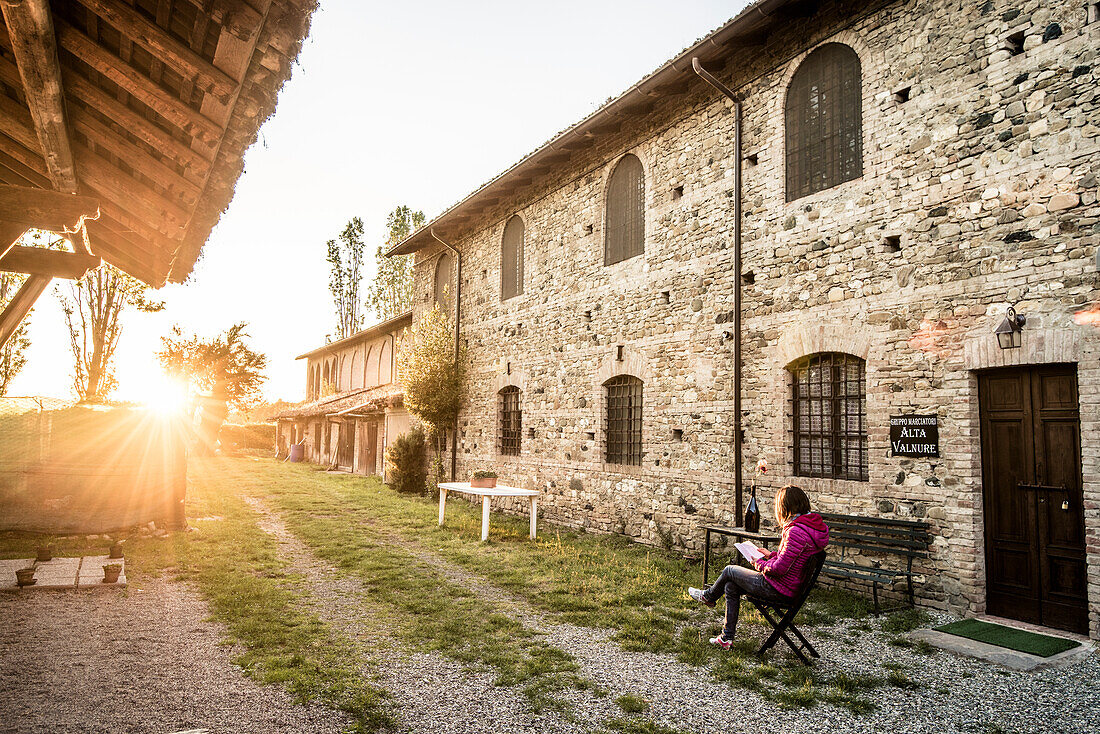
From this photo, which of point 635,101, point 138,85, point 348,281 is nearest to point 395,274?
point 348,281

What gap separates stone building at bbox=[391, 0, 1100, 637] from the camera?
5754 mm

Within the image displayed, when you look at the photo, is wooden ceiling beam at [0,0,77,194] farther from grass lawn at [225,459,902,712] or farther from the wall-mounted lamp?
the wall-mounted lamp

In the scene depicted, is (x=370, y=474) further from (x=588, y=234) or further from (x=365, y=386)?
(x=588, y=234)

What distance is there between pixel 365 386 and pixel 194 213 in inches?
901

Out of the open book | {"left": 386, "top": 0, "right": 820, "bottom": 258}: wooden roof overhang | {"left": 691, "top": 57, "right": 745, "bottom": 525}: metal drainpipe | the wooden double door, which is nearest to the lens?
the open book

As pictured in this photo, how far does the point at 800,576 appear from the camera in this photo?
4805 millimetres

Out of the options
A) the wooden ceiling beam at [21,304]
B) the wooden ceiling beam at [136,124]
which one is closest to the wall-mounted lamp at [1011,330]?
the wooden ceiling beam at [136,124]

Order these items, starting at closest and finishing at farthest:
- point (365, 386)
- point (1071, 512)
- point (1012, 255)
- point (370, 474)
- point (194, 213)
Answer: point (194, 213) → point (1071, 512) → point (1012, 255) → point (370, 474) → point (365, 386)

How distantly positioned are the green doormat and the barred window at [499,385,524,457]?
869 centimetres

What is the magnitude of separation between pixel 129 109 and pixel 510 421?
1076 cm

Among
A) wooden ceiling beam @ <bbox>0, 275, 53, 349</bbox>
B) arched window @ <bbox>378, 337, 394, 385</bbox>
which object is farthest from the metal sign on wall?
arched window @ <bbox>378, 337, 394, 385</bbox>

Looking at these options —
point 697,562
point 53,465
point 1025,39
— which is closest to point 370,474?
point 53,465

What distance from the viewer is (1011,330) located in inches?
230

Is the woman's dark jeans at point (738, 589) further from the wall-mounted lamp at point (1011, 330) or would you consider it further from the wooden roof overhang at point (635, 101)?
the wooden roof overhang at point (635, 101)
